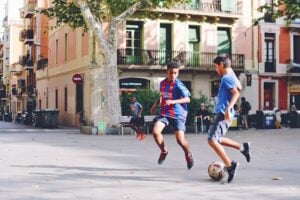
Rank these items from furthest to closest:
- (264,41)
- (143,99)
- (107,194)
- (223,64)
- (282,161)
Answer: (264,41) < (143,99) < (282,161) < (223,64) < (107,194)

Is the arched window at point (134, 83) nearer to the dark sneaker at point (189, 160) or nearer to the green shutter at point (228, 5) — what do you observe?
the green shutter at point (228, 5)

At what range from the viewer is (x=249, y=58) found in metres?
34.4

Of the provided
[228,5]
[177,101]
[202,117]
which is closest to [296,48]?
[228,5]

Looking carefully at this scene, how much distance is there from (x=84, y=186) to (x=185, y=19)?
2590 centimetres

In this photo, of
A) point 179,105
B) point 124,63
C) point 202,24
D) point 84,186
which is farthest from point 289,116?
point 84,186

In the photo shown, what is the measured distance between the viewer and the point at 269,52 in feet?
117

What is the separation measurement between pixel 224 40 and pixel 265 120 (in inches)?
246

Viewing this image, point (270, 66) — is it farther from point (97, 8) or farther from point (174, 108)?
point (174, 108)

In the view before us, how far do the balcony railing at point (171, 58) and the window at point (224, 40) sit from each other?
607 millimetres

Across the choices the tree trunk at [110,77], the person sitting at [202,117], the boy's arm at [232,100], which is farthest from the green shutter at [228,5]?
the boy's arm at [232,100]

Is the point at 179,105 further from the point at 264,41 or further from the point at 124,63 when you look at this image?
the point at 264,41

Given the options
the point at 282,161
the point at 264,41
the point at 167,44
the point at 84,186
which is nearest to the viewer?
the point at 84,186

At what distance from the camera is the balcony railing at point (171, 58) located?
30.8 meters

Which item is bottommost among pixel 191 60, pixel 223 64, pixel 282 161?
pixel 282 161
